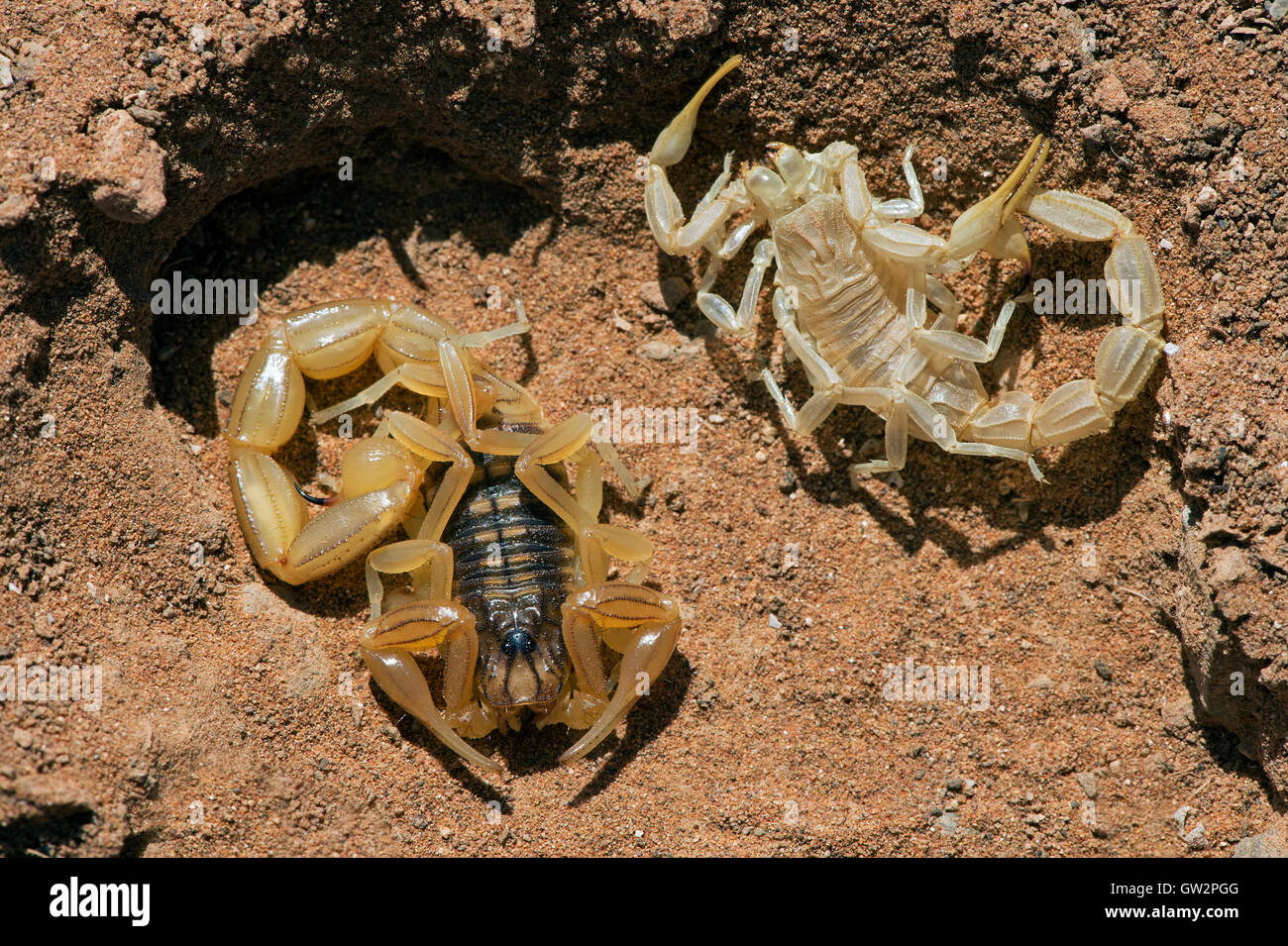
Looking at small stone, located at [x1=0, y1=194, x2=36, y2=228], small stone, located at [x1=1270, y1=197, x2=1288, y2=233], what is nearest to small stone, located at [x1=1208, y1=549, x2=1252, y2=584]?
small stone, located at [x1=1270, y1=197, x2=1288, y2=233]

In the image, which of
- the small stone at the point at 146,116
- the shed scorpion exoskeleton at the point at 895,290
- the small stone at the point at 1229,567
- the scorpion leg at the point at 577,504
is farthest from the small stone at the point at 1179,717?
the small stone at the point at 146,116

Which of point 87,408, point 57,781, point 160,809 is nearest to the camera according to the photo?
point 57,781

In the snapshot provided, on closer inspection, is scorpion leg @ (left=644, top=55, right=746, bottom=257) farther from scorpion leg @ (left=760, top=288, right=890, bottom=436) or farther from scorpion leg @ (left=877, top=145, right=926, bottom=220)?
scorpion leg @ (left=877, top=145, right=926, bottom=220)

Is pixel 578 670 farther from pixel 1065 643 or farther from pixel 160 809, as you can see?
pixel 1065 643

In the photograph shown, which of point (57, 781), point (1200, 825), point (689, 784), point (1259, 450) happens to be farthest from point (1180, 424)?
point (57, 781)

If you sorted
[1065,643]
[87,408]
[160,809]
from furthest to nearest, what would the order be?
1. [1065,643]
2. [87,408]
3. [160,809]

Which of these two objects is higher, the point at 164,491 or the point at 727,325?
the point at 727,325

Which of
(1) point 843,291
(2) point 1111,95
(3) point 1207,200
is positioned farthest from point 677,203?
(3) point 1207,200
